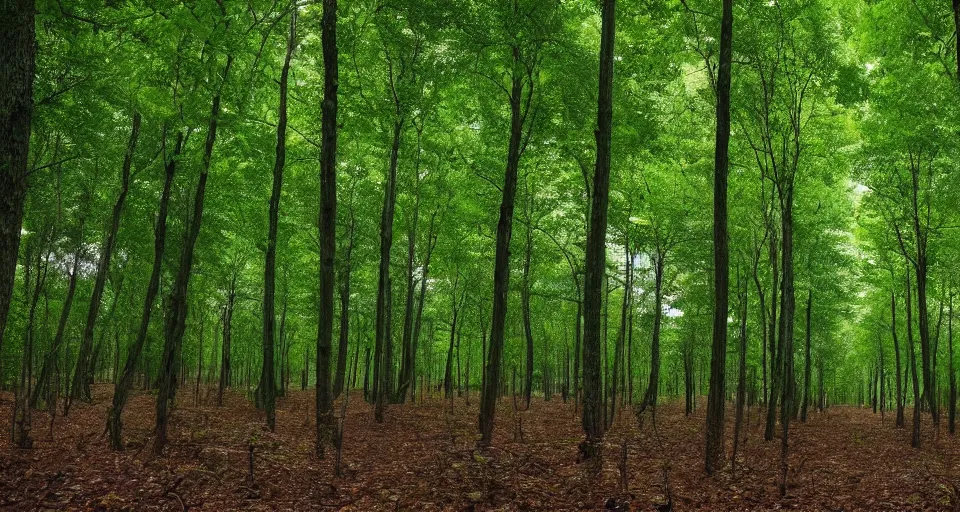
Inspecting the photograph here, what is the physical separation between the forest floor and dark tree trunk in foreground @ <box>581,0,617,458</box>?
798 mm

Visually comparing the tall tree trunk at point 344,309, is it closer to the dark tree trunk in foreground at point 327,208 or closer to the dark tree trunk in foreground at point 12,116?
the dark tree trunk in foreground at point 327,208

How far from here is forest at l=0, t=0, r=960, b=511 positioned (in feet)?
27.8

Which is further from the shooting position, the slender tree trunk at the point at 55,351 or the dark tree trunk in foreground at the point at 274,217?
the dark tree trunk in foreground at the point at 274,217

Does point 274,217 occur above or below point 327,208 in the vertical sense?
above

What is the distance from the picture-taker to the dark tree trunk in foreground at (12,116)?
4.94m

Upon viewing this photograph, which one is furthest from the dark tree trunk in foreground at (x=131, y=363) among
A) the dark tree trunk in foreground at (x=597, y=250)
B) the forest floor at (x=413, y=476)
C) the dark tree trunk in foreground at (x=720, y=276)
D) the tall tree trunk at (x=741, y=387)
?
the tall tree trunk at (x=741, y=387)

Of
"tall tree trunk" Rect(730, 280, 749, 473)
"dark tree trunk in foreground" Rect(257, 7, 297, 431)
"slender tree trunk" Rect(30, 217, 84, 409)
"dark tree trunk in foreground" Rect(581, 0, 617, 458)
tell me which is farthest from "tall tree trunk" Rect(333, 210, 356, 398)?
"tall tree trunk" Rect(730, 280, 749, 473)

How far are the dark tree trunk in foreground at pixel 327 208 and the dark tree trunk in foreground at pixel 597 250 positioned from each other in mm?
4458

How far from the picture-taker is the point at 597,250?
373 inches

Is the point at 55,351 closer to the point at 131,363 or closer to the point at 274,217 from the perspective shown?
Result: the point at 131,363

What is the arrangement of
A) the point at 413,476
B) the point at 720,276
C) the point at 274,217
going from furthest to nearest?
the point at 274,217, the point at 720,276, the point at 413,476

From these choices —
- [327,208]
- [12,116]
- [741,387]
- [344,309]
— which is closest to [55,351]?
[327,208]

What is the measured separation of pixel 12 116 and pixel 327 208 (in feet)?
17.4

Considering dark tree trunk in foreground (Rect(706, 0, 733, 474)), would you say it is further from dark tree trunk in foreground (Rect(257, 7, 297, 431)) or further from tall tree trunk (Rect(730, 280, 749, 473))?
dark tree trunk in foreground (Rect(257, 7, 297, 431))
